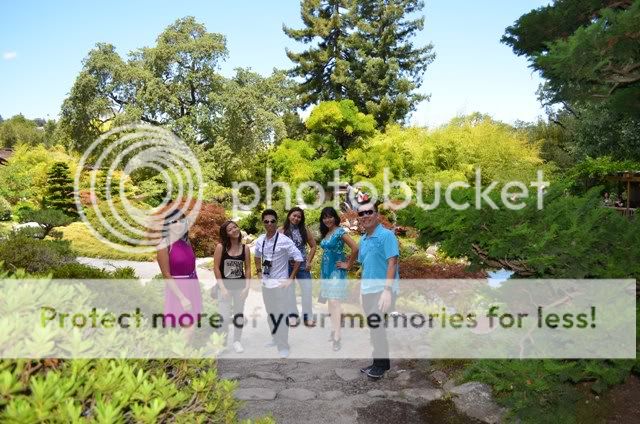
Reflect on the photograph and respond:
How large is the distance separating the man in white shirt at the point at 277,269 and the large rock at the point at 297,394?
931 mm

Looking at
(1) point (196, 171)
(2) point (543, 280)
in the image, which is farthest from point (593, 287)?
(1) point (196, 171)

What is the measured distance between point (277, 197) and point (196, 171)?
515cm

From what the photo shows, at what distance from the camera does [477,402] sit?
415cm

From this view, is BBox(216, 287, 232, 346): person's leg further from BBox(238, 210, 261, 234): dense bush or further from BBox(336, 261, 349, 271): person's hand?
BBox(238, 210, 261, 234): dense bush

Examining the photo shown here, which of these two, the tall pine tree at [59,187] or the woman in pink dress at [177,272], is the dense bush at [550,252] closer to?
the woman in pink dress at [177,272]

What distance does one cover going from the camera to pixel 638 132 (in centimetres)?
2042

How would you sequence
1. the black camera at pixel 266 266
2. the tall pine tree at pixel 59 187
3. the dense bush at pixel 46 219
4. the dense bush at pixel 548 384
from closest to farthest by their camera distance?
1. the dense bush at pixel 548 384
2. the black camera at pixel 266 266
3. the dense bush at pixel 46 219
4. the tall pine tree at pixel 59 187

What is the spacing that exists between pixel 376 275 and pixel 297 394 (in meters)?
1.32

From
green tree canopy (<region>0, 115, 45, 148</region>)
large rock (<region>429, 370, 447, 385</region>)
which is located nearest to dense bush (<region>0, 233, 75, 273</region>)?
large rock (<region>429, 370, 447, 385</region>)

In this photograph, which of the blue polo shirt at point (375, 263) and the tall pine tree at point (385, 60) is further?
the tall pine tree at point (385, 60)

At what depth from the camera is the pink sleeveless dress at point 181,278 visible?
4.54 metres

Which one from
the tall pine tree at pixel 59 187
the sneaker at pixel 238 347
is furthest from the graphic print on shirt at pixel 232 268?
the tall pine tree at pixel 59 187

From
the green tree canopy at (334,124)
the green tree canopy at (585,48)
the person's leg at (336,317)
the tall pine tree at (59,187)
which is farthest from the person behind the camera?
the tall pine tree at (59,187)

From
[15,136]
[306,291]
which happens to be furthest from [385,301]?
[15,136]
